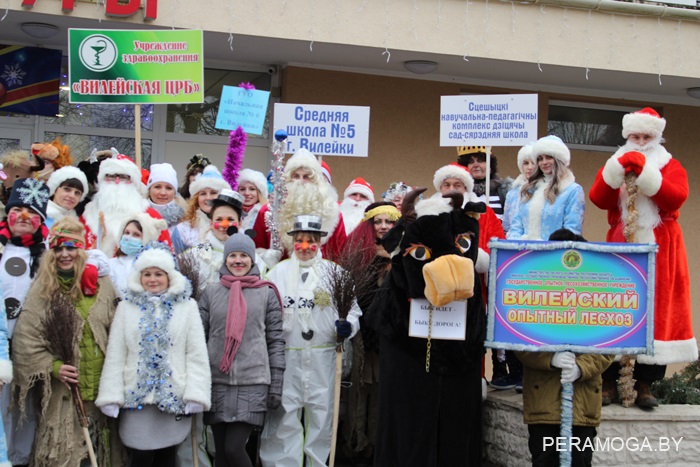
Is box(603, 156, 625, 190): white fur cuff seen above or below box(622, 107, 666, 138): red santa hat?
below

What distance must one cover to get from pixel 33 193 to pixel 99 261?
0.68 m

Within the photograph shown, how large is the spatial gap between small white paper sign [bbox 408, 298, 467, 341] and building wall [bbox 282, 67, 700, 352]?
575cm

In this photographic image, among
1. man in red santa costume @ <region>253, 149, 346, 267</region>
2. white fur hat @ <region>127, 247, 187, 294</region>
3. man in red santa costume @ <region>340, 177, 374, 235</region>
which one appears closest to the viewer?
white fur hat @ <region>127, 247, 187, 294</region>

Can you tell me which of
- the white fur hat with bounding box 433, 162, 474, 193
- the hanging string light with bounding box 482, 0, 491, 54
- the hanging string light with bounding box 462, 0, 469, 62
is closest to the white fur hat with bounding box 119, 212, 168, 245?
the white fur hat with bounding box 433, 162, 474, 193

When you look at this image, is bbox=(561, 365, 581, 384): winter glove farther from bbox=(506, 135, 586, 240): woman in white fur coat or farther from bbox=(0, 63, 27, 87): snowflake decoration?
bbox=(0, 63, 27, 87): snowflake decoration

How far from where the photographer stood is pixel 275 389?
573cm

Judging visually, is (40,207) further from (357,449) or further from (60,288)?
(357,449)

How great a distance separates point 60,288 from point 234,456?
156 cm

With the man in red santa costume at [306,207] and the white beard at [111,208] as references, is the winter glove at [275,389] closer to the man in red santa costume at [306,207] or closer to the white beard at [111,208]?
the man in red santa costume at [306,207]

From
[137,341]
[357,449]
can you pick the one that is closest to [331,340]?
[357,449]

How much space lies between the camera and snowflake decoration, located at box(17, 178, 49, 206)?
591 centimetres

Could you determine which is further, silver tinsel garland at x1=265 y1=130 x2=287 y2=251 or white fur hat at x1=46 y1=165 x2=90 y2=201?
silver tinsel garland at x1=265 y1=130 x2=287 y2=251

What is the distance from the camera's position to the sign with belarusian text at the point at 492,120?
302 inches

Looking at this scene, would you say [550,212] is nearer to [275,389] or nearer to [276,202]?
[276,202]
